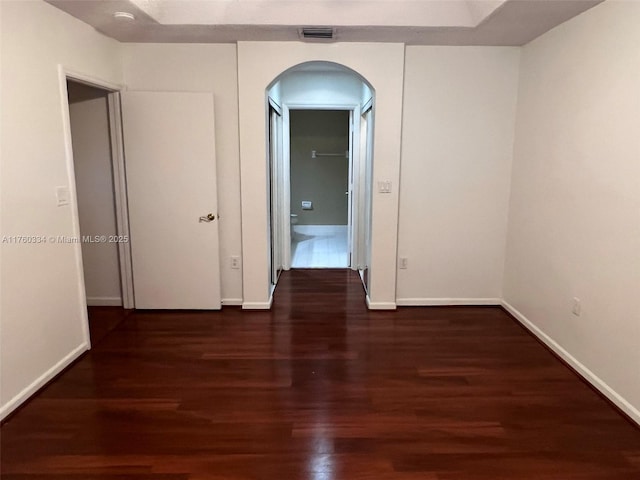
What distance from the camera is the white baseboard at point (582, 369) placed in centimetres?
247

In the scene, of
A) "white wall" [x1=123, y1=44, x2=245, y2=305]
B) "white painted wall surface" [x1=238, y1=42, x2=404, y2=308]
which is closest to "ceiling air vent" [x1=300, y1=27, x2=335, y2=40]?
"white painted wall surface" [x1=238, y1=42, x2=404, y2=308]

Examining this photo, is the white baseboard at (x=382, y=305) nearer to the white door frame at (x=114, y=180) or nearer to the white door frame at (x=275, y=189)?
the white door frame at (x=275, y=189)

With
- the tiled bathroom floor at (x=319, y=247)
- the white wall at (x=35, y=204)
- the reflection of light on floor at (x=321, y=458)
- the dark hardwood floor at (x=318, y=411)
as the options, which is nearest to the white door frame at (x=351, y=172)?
the tiled bathroom floor at (x=319, y=247)

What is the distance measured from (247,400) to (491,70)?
3338mm

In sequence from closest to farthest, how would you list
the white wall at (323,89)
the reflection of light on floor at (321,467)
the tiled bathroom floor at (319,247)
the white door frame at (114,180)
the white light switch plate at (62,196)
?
the reflection of light on floor at (321,467), the white light switch plate at (62,196), the white door frame at (114,180), the white wall at (323,89), the tiled bathroom floor at (319,247)

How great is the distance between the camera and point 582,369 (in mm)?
2910

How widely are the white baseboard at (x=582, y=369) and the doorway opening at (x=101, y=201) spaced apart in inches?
137

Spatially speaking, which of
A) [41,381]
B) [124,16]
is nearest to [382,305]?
[41,381]

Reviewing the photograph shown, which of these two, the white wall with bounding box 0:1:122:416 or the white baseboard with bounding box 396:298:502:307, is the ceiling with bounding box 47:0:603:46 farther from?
the white baseboard with bounding box 396:298:502:307

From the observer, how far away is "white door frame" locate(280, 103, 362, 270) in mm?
5227

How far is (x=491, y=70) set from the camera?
386 cm

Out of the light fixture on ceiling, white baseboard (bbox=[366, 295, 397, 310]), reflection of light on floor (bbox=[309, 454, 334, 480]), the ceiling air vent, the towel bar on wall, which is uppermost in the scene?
the ceiling air vent

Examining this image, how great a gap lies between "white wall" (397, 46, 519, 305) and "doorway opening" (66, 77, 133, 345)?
2523 millimetres

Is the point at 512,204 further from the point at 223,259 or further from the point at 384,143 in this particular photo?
the point at 223,259
